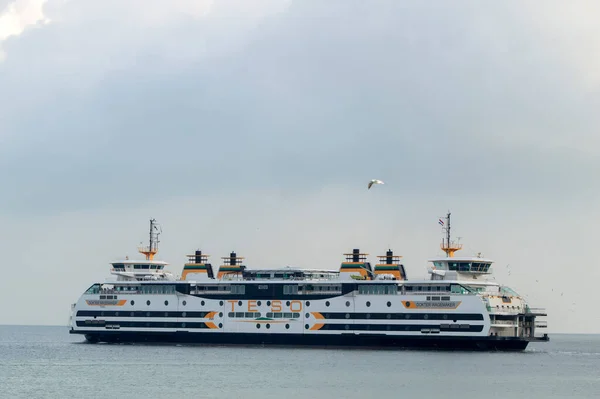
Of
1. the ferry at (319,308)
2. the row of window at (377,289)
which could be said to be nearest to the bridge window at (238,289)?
the ferry at (319,308)

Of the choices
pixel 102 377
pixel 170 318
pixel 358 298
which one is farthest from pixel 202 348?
pixel 102 377

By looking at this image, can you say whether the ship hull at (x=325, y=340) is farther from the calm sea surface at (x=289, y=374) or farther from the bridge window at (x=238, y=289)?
the bridge window at (x=238, y=289)

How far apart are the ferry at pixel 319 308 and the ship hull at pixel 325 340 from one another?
72mm

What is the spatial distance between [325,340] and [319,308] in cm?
235

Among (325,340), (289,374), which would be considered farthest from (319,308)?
(289,374)

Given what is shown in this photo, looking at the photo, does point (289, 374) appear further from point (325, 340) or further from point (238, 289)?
point (238, 289)

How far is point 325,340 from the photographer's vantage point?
79062 millimetres

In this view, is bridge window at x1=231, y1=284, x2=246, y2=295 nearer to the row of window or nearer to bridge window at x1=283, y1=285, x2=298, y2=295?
bridge window at x1=283, y1=285, x2=298, y2=295

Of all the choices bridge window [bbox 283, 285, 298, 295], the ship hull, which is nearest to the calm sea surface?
the ship hull

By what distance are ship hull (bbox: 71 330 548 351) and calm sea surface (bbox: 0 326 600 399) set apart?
67 centimetres

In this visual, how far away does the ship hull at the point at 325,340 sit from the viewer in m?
76.0

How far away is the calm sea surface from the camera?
5694 cm

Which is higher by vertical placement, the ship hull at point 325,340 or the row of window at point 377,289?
the row of window at point 377,289

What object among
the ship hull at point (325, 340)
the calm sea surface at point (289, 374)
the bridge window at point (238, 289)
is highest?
the bridge window at point (238, 289)
